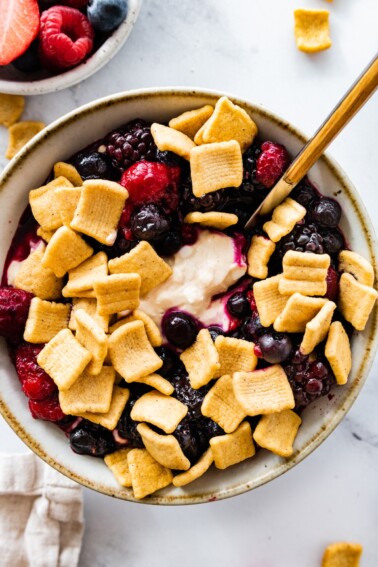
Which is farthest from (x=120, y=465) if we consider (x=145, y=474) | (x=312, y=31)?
(x=312, y=31)

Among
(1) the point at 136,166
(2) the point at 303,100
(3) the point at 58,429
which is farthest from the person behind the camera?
(2) the point at 303,100

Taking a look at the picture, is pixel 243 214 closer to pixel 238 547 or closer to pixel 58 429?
pixel 58 429

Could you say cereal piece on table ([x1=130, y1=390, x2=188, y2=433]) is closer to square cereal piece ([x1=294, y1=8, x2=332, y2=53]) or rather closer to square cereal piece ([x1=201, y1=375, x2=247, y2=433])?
square cereal piece ([x1=201, y1=375, x2=247, y2=433])

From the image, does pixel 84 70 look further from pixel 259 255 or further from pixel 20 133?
pixel 259 255

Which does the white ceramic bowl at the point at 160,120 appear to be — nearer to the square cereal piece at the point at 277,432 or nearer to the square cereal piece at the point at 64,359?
the square cereal piece at the point at 277,432

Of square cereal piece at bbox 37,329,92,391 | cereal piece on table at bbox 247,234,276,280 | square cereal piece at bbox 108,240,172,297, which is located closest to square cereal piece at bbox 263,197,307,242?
cereal piece on table at bbox 247,234,276,280

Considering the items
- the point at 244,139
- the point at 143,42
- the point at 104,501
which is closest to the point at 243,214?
the point at 244,139

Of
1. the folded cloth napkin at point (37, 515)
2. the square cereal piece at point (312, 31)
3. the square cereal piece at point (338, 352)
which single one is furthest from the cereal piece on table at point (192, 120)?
the folded cloth napkin at point (37, 515)

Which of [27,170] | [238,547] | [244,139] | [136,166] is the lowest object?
[238,547]
